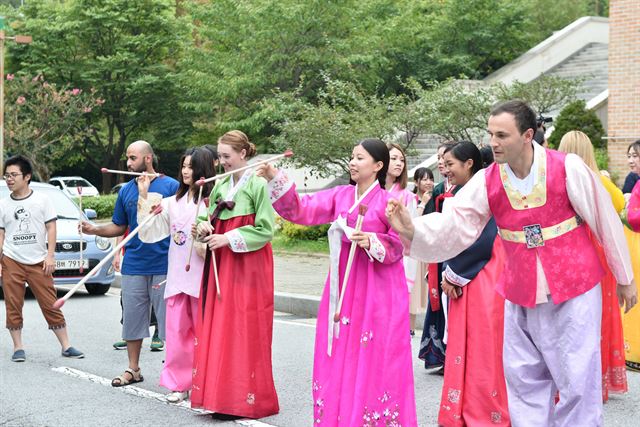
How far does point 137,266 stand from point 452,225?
11.8 ft

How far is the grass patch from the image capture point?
17281mm

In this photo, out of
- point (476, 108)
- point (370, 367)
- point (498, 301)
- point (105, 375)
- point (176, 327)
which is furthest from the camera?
point (476, 108)

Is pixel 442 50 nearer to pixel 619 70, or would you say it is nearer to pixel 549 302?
pixel 619 70

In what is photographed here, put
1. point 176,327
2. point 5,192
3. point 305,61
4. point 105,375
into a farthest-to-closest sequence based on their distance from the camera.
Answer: point 305,61, point 5,192, point 105,375, point 176,327

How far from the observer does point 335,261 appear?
5.80 m

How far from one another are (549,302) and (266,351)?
235cm

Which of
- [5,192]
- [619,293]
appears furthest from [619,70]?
[619,293]

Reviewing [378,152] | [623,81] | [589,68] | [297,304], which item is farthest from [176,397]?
[589,68]

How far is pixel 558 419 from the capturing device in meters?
4.80

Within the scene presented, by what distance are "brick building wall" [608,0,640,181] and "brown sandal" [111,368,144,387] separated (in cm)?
1292

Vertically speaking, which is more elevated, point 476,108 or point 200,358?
point 476,108

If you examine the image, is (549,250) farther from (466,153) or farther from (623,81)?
(623,81)

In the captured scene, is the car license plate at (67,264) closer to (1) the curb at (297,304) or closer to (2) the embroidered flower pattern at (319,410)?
(1) the curb at (297,304)

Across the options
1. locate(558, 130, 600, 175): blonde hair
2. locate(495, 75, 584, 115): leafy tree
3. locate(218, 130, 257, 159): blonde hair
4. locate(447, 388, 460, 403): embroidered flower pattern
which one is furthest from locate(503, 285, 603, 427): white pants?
locate(495, 75, 584, 115): leafy tree
